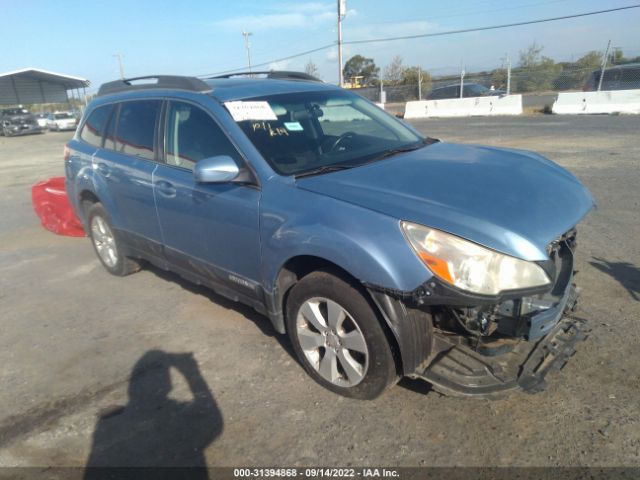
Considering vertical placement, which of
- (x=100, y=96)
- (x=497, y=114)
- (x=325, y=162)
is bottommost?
(x=497, y=114)

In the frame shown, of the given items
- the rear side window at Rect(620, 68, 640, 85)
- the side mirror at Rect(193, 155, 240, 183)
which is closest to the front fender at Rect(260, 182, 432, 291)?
the side mirror at Rect(193, 155, 240, 183)

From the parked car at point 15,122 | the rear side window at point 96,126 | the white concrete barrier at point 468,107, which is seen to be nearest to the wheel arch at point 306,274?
the rear side window at point 96,126

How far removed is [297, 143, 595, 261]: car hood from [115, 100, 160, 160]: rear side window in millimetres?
1754

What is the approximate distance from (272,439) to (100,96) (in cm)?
401

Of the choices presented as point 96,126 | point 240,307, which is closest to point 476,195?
point 240,307

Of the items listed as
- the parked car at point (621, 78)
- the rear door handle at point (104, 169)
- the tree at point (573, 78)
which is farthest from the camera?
the tree at point (573, 78)

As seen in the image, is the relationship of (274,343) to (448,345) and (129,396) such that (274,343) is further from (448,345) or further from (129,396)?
(448,345)

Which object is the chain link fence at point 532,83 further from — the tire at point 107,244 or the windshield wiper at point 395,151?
the windshield wiper at point 395,151

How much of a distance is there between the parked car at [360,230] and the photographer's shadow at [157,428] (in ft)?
2.23

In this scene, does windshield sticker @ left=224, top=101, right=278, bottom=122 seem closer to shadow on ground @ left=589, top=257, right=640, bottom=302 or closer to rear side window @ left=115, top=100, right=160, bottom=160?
rear side window @ left=115, top=100, right=160, bottom=160

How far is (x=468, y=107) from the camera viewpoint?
2211 centimetres

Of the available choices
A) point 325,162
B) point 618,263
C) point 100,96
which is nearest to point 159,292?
point 100,96

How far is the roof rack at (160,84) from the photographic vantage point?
3.62 m

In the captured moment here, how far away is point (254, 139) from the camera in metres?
3.18
